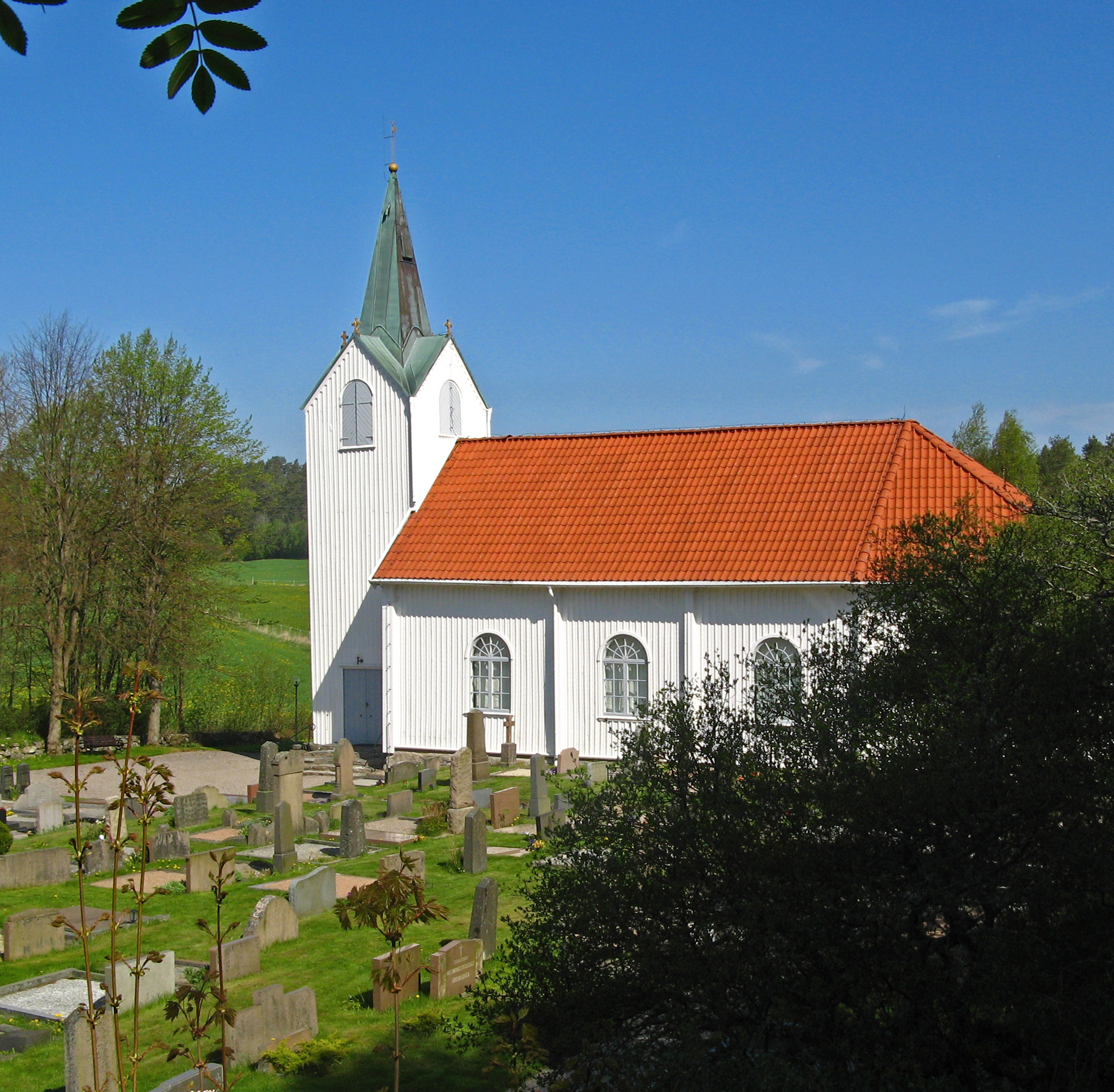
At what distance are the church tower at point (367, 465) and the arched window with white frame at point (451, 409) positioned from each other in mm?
33

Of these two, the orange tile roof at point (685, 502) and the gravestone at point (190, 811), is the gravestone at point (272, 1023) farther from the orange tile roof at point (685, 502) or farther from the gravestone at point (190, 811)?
the orange tile roof at point (685, 502)

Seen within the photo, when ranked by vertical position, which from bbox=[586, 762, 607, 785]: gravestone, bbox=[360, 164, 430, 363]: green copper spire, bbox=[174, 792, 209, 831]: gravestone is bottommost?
bbox=[174, 792, 209, 831]: gravestone

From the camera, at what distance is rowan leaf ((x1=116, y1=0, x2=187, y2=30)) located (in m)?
3.43

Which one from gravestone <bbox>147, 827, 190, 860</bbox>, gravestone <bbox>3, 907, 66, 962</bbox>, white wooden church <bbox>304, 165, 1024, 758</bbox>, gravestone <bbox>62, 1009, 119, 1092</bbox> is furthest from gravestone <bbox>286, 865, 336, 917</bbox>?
white wooden church <bbox>304, 165, 1024, 758</bbox>

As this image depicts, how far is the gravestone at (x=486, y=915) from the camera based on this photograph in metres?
13.1

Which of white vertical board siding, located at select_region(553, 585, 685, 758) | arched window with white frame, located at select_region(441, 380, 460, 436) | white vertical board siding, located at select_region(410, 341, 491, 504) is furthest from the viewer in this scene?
arched window with white frame, located at select_region(441, 380, 460, 436)

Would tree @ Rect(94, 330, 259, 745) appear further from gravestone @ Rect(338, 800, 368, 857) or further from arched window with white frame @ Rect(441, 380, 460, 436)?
gravestone @ Rect(338, 800, 368, 857)

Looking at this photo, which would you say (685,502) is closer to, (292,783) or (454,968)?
(292,783)

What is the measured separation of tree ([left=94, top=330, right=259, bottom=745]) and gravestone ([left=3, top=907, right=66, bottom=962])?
730 inches

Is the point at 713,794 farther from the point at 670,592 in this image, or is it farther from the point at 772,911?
the point at 670,592

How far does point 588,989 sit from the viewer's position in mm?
7949

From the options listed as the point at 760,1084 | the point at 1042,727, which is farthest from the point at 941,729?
the point at 760,1084

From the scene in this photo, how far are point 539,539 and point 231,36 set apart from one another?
2318 centimetres

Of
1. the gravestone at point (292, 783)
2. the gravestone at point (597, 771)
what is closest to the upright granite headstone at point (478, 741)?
the gravestone at point (597, 771)
